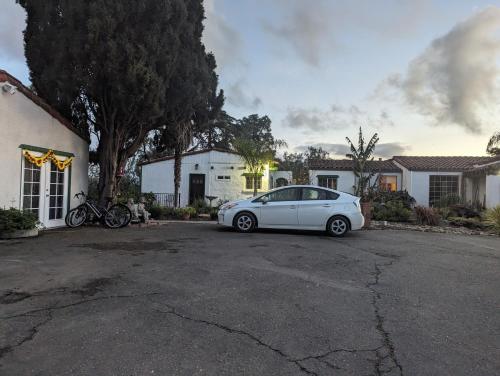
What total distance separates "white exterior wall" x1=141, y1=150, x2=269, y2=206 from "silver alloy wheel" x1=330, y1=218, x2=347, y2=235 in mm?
13379

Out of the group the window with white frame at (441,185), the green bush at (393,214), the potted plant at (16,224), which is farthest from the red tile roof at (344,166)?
the potted plant at (16,224)

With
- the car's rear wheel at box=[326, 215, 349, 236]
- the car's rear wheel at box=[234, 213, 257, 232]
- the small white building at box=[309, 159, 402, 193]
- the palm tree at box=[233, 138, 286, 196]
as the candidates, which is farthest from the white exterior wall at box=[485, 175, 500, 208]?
the car's rear wheel at box=[234, 213, 257, 232]

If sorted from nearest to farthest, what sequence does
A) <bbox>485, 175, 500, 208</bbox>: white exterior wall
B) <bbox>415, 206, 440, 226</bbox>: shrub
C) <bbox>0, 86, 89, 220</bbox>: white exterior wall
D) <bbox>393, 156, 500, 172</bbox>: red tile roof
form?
1. <bbox>0, 86, 89, 220</bbox>: white exterior wall
2. <bbox>415, 206, 440, 226</bbox>: shrub
3. <bbox>485, 175, 500, 208</bbox>: white exterior wall
4. <bbox>393, 156, 500, 172</bbox>: red tile roof

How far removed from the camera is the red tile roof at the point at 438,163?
24391 millimetres

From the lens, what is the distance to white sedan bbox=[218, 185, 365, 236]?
10.9 metres

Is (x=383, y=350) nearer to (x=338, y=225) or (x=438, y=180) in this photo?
(x=338, y=225)

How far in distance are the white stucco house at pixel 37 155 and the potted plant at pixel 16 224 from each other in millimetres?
608

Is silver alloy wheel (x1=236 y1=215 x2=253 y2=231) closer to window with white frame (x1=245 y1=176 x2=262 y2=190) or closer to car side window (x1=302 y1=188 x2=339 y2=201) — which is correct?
car side window (x1=302 y1=188 x2=339 y2=201)

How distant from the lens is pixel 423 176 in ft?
80.5

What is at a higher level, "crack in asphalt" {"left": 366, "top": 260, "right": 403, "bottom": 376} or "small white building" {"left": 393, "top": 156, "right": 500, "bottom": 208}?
"small white building" {"left": 393, "top": 156, "right": 500, "bottom": 208}

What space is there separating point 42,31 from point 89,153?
14.0ft

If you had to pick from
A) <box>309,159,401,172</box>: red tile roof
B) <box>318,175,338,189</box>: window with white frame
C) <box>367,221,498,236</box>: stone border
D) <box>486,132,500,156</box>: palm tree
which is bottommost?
<box>367,221,498,236</box>: stone border

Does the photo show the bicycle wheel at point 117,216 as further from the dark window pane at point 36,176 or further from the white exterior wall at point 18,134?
the white exterior wall at point 18,134

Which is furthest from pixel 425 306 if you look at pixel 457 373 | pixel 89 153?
pixel 89 153
